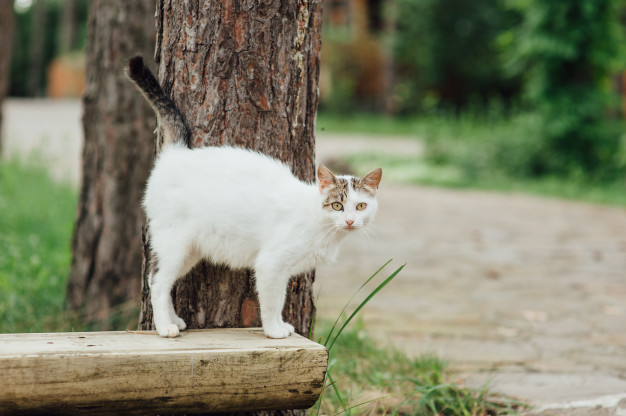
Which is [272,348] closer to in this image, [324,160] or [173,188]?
[173,188]

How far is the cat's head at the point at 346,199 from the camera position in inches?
80.3

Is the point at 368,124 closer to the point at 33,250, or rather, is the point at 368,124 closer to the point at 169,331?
the point at 33,250

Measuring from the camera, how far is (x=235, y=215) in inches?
79.4

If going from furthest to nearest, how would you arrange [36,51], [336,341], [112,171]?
[36,51] < [112,171] < [336,341]

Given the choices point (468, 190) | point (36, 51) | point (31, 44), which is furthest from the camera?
point (31, 44)

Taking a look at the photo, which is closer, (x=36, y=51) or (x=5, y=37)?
(x=5, y=37)

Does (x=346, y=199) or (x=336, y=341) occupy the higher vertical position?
(x=346, y=199)

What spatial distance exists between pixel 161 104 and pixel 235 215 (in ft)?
1.41

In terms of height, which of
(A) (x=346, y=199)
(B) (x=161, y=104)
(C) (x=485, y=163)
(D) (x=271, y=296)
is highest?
(B) (x=161, y=104)

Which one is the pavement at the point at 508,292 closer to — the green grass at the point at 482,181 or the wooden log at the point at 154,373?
the green grass at the point at 482,181

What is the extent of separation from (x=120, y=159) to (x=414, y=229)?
4233mm

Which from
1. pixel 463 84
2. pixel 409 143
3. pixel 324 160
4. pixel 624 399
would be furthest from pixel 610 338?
pixel 463 84

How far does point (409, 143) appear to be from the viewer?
1591 centimetres

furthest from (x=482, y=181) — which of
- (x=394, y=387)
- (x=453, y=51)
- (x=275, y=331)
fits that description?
(x=453, y=51)
